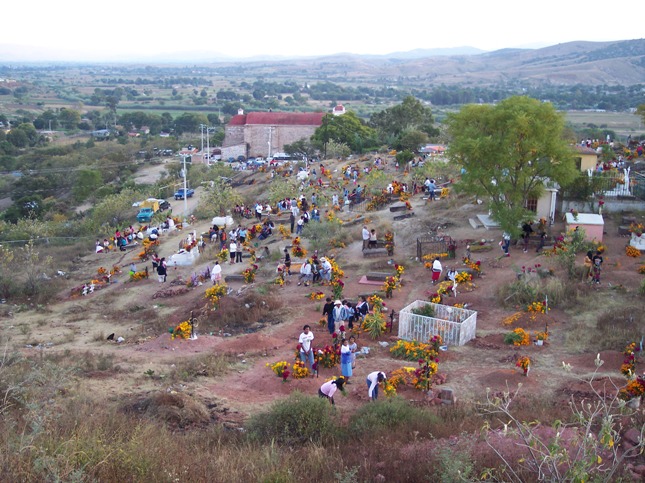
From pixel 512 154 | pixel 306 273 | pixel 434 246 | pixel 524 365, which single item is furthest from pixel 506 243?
pixel 524 365

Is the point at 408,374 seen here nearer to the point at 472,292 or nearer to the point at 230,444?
the point at 230,444

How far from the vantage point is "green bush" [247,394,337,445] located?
8.74m

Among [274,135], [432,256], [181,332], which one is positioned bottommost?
[181,332]

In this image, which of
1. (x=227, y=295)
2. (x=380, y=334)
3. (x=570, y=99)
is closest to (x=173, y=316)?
(x=227, y=295)

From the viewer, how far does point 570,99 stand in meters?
127

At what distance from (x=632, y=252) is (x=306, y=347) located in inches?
391

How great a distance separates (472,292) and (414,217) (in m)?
7.31

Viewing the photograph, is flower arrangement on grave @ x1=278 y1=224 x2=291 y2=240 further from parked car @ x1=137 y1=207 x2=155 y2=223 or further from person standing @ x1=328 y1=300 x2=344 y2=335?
parked car @ x1=137 y1=207 x2=155 y2=223

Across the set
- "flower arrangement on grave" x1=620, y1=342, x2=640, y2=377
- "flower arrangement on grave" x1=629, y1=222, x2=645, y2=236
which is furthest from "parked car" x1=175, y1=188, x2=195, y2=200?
"flower arrangement on grave" x1=620, y1=342, x2=640, y2=377

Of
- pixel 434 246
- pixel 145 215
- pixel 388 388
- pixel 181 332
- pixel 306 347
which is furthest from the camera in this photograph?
pixel 145 215

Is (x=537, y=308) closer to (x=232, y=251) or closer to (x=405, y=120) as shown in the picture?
(x=232, y=251)

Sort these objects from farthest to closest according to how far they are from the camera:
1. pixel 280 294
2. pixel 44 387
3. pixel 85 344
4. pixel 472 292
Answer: pixel 280 294
pixel 472 292
pixel 85 344
pixel 44 387

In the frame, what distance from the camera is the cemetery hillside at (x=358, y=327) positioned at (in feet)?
24.5

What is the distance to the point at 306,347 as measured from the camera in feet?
39.8
